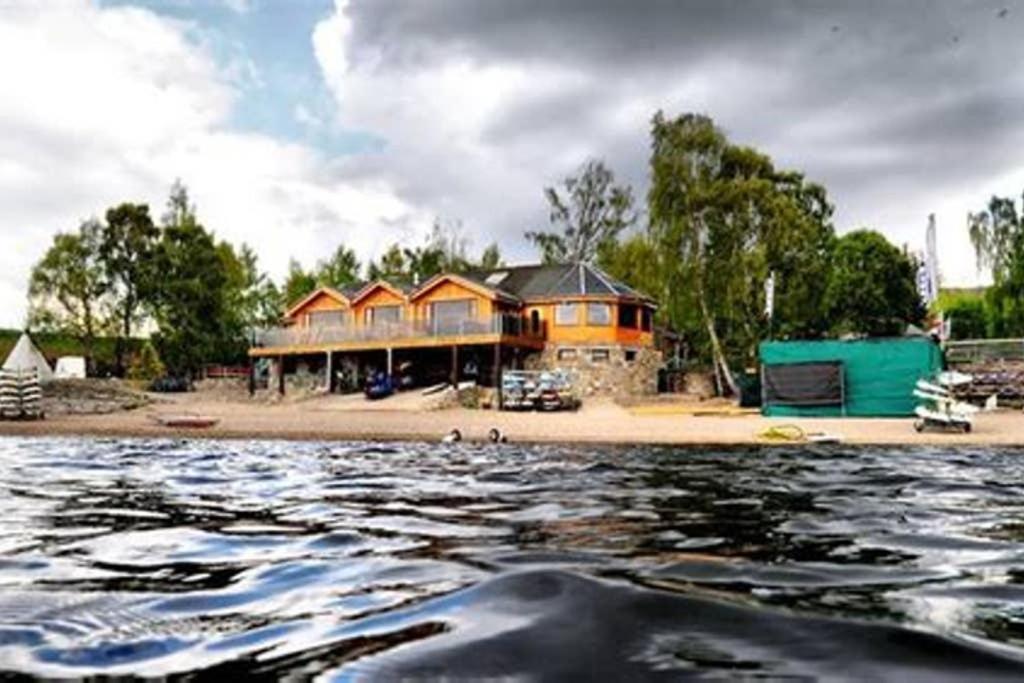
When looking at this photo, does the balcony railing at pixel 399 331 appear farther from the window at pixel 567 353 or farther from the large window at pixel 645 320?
the large window at pixel 645 320

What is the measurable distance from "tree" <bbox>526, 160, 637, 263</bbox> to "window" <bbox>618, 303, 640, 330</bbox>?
1040 centimetres

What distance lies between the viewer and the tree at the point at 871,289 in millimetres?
44219

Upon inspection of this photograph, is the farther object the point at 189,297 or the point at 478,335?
the point at 189,297

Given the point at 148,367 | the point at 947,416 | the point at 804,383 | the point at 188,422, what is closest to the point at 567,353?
the point at 804,383

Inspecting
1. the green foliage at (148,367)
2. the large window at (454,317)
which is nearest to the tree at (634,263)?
the large window at (454,317)

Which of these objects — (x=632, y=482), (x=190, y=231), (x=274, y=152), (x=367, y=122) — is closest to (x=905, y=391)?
(x=367, y=122)

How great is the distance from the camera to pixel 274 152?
86.0 feet

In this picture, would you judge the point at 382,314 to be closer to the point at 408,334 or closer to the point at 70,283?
the point at 408,334

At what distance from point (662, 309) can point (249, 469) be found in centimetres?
3998

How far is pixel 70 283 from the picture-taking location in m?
44.3

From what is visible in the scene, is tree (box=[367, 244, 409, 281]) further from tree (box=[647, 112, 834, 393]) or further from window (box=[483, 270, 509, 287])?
tree (box=[647, 112, 834, 393])

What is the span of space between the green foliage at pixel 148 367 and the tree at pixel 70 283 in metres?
2.98

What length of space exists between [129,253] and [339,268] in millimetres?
16851

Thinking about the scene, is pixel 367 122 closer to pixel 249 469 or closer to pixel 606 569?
pixel 249 469
